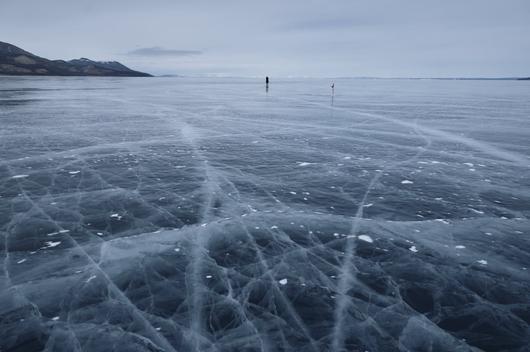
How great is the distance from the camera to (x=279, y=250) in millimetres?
6285

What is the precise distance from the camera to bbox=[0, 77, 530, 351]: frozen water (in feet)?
14.4

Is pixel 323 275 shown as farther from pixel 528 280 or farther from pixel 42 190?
pixel 42 190

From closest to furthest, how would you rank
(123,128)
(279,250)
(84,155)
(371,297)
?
(371,297) → (279,250) → (84,155) → (123,128)

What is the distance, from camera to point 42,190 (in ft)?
29.2

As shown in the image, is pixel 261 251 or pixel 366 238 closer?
pixel 261 251

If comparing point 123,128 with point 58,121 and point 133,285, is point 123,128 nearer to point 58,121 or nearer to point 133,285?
point 58,121

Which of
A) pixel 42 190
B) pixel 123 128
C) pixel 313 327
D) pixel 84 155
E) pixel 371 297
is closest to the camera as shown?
pixel 313 327

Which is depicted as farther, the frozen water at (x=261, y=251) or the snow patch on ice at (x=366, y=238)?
the snow patch on ice at (x=366, y=238)

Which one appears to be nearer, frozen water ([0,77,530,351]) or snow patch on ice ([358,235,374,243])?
frozen water ([0,77,530,351])

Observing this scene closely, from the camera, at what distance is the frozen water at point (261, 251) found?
4.38 metres

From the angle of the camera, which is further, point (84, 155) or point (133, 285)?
point (84, 155)

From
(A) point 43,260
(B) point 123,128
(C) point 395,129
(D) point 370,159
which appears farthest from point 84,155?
(C) point 395,129

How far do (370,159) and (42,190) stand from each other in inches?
386

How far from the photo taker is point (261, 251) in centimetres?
623
